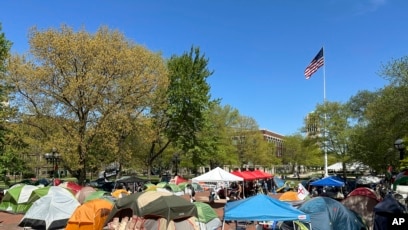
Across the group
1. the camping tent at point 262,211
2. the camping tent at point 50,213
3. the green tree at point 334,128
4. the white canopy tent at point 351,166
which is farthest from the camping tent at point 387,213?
the white canopy tent at point 351,166

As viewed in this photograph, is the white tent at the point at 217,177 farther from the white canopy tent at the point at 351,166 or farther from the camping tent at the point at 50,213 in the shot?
the white canopy tent at the point at 351,166

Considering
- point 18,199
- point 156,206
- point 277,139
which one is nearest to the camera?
point 156,206

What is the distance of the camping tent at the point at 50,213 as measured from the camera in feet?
58.1

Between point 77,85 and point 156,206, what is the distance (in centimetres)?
1974

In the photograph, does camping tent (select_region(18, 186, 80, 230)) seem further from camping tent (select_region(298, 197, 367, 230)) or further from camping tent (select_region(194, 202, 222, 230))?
camping tent (select_region(298, 197, 367, 230))

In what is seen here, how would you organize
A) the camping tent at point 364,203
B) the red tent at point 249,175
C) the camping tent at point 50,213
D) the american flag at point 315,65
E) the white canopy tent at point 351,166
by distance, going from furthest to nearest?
the white canopy tent at point 351,166 < the american flag at point 315,65 < the red tent at point 249,175 < the camping tent at point 364,203 < the camping tent at point 50,213

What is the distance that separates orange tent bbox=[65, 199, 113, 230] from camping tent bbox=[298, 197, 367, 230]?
8.00m

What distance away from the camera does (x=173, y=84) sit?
4206cm

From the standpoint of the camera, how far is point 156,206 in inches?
523

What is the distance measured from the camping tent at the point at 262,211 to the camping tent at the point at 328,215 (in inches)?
91.0

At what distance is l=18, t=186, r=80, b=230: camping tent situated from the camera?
58.1ft

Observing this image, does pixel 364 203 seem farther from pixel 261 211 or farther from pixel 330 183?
pixel 330 183

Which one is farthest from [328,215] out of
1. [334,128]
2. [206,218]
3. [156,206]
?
[334,128]

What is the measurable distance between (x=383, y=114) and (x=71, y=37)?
87.2ft
